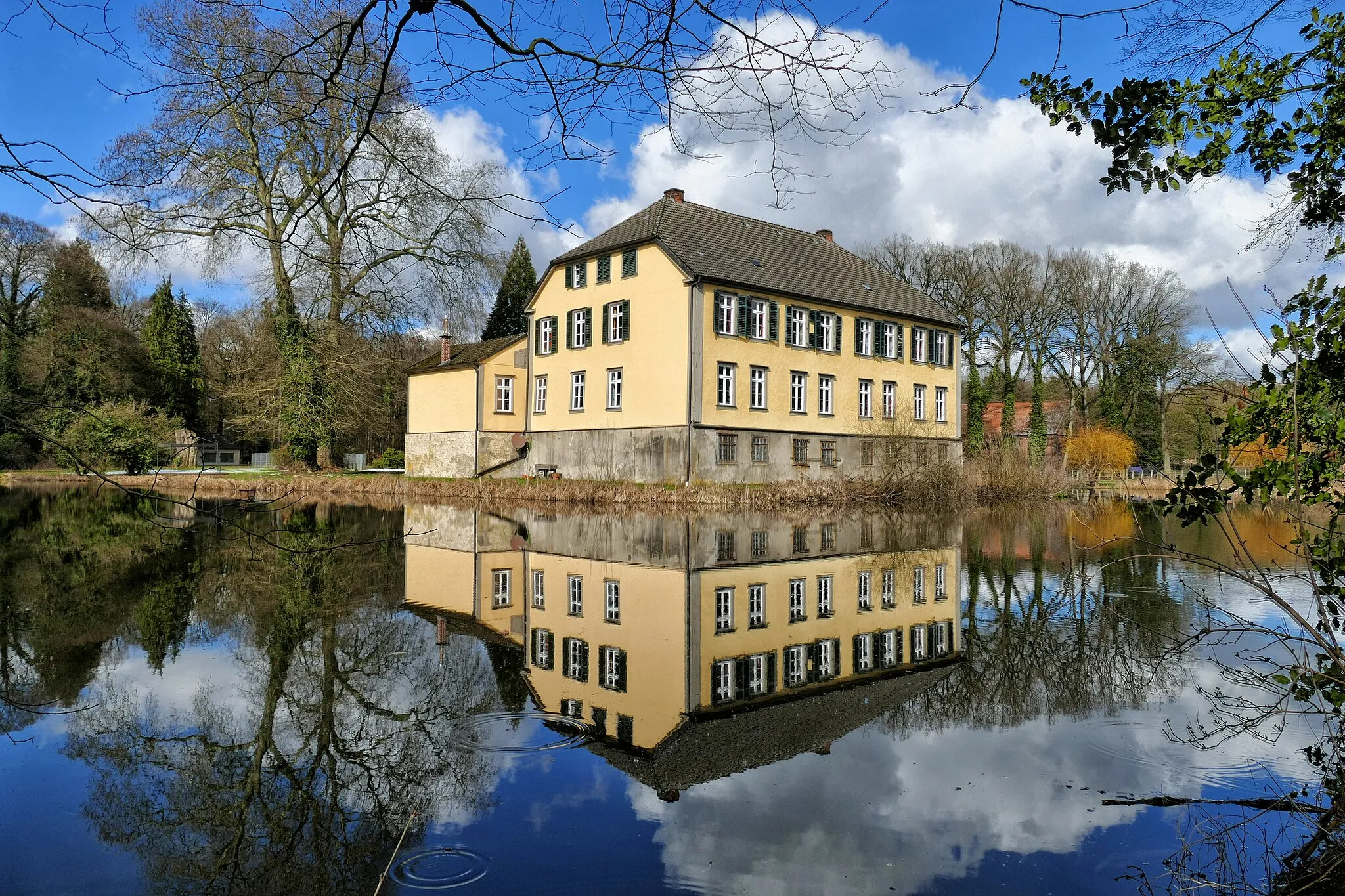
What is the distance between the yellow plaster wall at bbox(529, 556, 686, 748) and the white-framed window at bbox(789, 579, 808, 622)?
3.65 feet

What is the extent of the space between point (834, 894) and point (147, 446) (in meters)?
3.35

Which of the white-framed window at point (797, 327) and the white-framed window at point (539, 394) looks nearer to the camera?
the white-framed window at point (797, 327)

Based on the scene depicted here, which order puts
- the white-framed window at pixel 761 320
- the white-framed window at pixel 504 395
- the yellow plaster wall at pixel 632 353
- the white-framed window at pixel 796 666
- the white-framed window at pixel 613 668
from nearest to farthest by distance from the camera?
the white-framed window at pixel 613 668 < the white-framed window at pixel 796 666 < the yellow plaster wall at pixel 632 353 < the white-framed window at pixel 761 320 < the white-framed window at pixel 504 395

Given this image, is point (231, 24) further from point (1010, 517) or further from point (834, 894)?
point (1010, 517)

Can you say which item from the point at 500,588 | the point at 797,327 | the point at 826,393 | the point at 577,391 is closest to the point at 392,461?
the point at 577,391

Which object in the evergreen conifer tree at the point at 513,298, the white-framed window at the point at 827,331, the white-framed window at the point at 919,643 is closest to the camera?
the white-framed window at the point at 919,643

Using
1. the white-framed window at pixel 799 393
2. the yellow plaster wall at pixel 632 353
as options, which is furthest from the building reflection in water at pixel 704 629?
the white-framed window at pixel 799 393

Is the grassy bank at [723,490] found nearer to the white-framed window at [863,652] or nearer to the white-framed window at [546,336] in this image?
the white-framed window at [546,336]

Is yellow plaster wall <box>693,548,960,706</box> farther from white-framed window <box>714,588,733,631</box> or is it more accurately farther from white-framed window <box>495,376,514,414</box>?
white-framed window <box>495,376,514,414</box>

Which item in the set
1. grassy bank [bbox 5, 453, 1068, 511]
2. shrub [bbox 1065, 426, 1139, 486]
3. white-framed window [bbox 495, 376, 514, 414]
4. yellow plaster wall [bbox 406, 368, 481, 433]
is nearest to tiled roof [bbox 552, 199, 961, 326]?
white-framed window [bbox 495, 376, 514, 414]

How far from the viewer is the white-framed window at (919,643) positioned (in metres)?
7.08

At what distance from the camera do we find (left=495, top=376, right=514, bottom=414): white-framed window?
33.5m

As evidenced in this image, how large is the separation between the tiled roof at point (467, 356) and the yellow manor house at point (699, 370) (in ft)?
0.41

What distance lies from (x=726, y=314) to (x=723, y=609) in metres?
20.2
